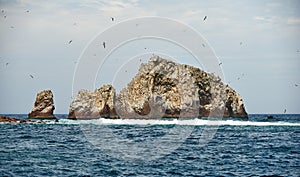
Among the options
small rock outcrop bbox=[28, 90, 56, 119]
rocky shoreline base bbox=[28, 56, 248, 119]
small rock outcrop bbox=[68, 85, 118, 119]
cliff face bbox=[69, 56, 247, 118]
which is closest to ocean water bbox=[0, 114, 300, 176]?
small rock outcrop bbox=[28, 90, 56, 119]

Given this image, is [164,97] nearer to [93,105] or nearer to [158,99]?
[158,99]

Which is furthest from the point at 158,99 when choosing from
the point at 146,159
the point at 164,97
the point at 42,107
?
the point at 146,159

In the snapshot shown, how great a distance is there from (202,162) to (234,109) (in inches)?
5280

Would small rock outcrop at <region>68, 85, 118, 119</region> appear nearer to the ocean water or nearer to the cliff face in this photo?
the cliff face

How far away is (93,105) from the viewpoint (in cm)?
15838

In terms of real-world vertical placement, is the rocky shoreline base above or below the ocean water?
above

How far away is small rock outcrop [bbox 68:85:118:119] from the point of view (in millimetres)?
157125

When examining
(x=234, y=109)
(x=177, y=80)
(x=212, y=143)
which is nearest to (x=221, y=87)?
(x=234, y=109)

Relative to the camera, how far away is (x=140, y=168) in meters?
35.0

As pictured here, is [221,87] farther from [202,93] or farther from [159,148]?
[159,148]

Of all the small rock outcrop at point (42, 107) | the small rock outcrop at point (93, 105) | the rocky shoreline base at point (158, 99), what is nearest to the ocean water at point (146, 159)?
the small rock outcrop at point (42, 107)

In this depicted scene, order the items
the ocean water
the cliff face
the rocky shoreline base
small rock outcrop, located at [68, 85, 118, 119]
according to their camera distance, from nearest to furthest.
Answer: the ocean water → the rocky shoreline base → the cliff face → small rock outcrop, located at [68, 85, 118, 119]

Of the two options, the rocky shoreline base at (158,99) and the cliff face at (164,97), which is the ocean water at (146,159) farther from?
the cliff face at (164,97)

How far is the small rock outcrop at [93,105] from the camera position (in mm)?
157125
